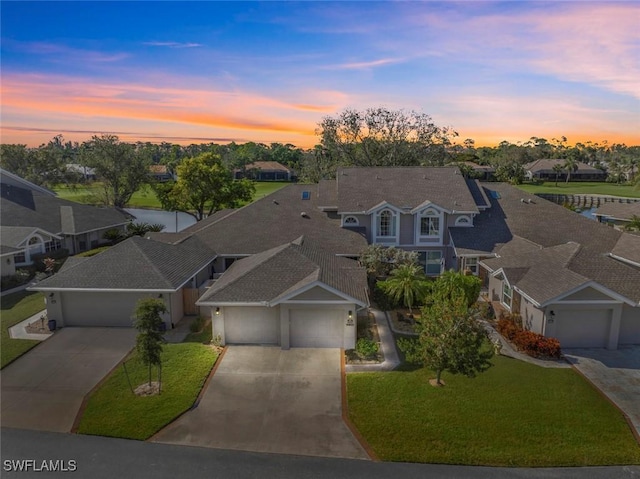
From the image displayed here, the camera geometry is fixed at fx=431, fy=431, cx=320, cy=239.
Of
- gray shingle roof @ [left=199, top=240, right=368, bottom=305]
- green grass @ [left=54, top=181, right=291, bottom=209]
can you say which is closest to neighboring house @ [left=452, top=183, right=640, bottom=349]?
gray shingle roof @ [left=199, top=240, right=368, bottom=305]

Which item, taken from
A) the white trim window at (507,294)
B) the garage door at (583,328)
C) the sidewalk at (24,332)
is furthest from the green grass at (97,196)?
the garage door at (583,328)

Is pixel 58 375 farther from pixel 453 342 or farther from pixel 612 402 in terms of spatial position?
pixel 612 402

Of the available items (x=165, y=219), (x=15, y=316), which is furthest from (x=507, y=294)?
(x=165, y=219)

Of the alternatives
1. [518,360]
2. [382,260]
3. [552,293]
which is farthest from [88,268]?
[552,293]

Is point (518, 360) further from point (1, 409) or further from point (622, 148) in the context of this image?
point (622, 148)

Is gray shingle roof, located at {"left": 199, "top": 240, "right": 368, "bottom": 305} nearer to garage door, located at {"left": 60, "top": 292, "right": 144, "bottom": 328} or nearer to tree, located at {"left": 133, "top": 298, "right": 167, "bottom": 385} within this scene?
tree, located at {"left": 133, "top": 298, "right": 167, "bottom": 385}

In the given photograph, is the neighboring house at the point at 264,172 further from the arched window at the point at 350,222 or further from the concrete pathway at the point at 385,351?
the concrete pathway at the point at 385,351
